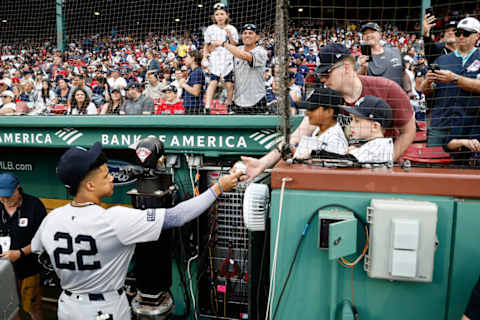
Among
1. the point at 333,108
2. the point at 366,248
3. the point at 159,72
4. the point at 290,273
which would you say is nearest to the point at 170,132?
the point at 333,108

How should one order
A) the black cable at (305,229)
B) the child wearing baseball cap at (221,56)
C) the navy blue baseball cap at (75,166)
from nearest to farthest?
1. the black cable at (305,229)
2. the navy blue baseball cap at (75,166)
3. the child wearing baseball cap at (221,56)

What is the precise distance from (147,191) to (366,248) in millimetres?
1807

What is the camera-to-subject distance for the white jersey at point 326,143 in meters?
2.38

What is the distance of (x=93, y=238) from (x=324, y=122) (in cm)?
177

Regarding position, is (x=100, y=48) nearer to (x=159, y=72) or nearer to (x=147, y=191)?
(x=159, y=72)

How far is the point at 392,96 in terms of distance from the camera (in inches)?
112

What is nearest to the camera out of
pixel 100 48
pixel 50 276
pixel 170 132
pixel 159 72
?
pixel 170 132

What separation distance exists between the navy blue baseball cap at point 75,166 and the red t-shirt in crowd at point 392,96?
2010mm

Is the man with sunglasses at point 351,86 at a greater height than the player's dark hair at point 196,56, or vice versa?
the player's dark hair at point 196,56

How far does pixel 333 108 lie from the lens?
2.59 metres

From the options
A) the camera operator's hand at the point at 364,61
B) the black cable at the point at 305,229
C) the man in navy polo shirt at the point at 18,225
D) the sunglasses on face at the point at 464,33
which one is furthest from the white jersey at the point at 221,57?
the black cable at the point at 305,229

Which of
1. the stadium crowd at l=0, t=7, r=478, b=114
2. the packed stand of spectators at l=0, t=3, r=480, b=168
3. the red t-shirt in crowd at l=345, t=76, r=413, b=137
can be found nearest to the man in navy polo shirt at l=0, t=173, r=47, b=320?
the packed stand of spectators at l=0, t=3, r=480, b=168

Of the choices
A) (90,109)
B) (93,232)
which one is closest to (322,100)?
(93,232)

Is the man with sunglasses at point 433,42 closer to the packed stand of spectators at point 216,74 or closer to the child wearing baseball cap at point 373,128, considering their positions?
the packed stand of spectators at point 216,74
